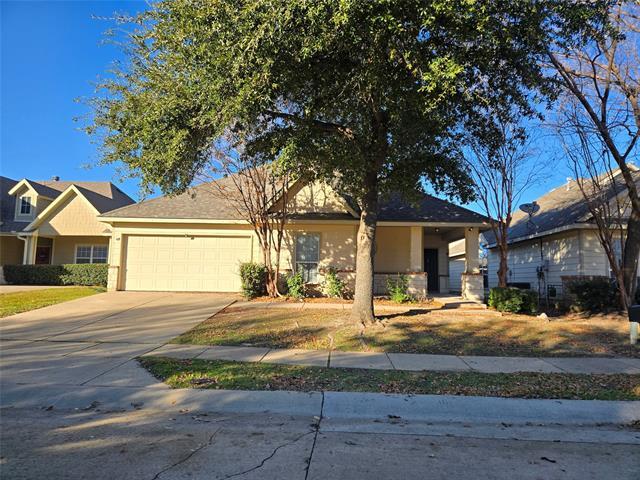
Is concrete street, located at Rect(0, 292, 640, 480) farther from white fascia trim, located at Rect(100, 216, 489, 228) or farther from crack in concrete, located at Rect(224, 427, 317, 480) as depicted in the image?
white fascia trim, located at Rect(100, 216, 489, 228)

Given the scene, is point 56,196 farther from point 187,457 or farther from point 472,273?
point 187,457

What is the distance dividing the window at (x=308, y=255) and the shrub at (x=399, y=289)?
308 cm

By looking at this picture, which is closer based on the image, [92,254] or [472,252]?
[472,252]

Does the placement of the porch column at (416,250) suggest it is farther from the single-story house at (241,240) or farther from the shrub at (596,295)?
the shrub at (596,295)

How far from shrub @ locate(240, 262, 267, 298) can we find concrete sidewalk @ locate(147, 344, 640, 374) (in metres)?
7.01

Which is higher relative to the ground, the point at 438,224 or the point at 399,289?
the point at 438,224

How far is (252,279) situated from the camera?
15797 millimetres

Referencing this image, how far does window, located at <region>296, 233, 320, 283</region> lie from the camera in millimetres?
17453

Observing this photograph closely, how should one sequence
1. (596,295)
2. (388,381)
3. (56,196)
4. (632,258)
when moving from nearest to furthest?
1. (388,381)
2. (632,258)
3. (596,295)
4. (56,196)

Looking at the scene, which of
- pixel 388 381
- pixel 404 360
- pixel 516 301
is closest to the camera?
pixel 388 381

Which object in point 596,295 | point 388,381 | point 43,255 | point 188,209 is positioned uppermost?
point 188,209

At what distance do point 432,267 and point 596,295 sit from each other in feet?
28.1

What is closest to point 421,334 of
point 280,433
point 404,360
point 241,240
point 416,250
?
point 404,360

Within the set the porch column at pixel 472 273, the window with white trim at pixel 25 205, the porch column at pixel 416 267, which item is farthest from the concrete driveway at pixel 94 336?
the window with white trim at pixel 25 205
